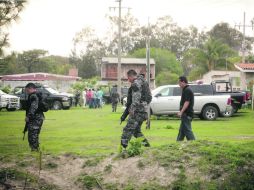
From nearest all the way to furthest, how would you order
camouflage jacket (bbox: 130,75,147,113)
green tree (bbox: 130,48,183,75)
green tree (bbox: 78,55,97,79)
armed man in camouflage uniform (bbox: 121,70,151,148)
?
armed man in camouflage uniform (bbox: 121,70,151,148), camouflage jacket (bbox: 130,75,147,113), green tree (bbox: 130,48,183,75), green tree (bbox: 78,55,97,79)

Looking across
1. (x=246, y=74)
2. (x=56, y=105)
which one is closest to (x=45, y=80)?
(x=56, y=105)

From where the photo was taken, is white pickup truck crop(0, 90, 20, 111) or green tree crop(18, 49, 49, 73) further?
green tree crop(18, 49, 49, 73)

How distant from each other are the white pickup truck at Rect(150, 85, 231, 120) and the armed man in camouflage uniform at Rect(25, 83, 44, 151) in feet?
44.3

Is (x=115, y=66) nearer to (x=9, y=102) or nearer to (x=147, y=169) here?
(x=9, y=102)

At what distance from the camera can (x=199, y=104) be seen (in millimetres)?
23078

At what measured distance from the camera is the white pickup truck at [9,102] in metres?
31.5

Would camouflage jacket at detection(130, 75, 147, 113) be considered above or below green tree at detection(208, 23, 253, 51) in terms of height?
below

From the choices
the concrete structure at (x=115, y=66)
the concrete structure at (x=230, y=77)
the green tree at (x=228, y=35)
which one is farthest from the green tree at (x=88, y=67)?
the concrete structure at (x=230, y=77)

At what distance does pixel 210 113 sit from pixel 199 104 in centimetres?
74

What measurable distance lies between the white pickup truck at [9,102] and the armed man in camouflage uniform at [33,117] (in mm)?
21955

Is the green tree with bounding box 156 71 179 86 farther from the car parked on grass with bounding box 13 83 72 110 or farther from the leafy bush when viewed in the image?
the leafy bush

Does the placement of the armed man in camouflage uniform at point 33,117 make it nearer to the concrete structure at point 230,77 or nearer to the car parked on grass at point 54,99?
the car parked on grass at point 54,99

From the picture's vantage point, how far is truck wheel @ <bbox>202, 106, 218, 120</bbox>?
23094 millimetres

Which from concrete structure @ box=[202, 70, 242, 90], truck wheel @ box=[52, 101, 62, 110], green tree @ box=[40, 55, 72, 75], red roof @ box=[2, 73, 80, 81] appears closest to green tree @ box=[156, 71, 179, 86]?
concrete structure @ box=[202, 70, 242, 90]
